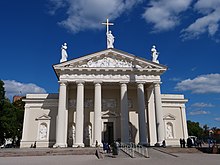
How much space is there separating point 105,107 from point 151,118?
6.30 meters

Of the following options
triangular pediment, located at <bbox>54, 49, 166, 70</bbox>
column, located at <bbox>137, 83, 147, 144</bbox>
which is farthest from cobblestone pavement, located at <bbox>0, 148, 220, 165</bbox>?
triangular pediment, located at <bbox>54, 49, 166, 70</bbox>

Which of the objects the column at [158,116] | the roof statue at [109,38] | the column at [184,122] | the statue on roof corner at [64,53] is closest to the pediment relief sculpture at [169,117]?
the column at [184,122]

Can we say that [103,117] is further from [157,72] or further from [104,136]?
[157,72]

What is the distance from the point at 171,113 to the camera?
3441cm

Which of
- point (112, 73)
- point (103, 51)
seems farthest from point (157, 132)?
point (103, 51)

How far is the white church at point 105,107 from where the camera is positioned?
27297 millimetres

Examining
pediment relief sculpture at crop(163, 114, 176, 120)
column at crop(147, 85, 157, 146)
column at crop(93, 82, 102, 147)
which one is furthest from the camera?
pediment relief sculpture at crop(163, 114, 176, 120)

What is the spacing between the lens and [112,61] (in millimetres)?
29531

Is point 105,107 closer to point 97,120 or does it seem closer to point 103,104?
point 103,104

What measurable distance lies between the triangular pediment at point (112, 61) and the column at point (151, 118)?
3.46 meters

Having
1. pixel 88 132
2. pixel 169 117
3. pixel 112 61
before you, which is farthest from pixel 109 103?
pixel 169 117

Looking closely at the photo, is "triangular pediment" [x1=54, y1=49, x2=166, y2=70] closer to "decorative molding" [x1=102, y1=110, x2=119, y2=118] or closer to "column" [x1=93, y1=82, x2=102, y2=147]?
"column" [x1=93, y1=82, x2=102, y2=147]

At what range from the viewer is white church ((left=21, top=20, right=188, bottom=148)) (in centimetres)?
2730

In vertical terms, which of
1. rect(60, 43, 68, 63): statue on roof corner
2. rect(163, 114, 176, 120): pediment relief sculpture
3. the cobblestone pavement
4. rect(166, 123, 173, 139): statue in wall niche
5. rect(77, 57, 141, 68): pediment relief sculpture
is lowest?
the cobblestone pavement
